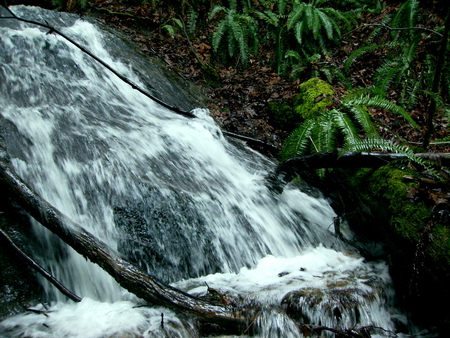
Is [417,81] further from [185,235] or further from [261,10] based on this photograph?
[185,235]

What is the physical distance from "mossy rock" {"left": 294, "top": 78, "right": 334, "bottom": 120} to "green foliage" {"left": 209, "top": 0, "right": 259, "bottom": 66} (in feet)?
7.18

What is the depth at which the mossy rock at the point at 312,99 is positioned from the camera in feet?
16.0

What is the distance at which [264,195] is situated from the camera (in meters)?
3.98

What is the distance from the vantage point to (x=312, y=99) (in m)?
5.19

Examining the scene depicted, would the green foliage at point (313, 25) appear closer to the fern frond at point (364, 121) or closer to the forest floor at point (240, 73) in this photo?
the forest floor at point (240, 73)

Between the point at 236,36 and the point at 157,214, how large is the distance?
5.45 m

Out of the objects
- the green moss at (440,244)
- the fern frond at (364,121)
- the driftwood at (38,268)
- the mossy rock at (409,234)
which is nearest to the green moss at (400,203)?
the mossy rock at (409,234)

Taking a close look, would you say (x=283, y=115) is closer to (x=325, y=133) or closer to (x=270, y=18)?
(x=325, y=133)

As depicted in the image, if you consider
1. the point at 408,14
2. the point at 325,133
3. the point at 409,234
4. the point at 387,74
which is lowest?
the point at 409,234

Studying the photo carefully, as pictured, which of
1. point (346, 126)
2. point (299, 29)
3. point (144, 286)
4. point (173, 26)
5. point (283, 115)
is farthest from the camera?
point (173, 26)

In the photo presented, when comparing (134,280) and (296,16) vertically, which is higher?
(296,16)

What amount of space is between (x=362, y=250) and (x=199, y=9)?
7.18 meters

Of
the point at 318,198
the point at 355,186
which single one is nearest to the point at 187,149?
the point at 318,198

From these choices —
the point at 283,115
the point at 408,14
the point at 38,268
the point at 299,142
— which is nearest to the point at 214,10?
the point at 283,115
